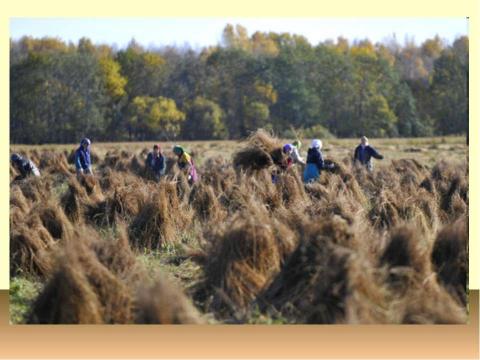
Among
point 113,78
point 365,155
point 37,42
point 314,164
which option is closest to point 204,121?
point 113,78

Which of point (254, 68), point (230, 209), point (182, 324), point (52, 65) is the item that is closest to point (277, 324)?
point (182, 324)

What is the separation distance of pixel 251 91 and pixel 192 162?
26.0 metres

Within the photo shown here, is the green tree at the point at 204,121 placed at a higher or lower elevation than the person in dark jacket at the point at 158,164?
higher

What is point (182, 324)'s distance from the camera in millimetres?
7414

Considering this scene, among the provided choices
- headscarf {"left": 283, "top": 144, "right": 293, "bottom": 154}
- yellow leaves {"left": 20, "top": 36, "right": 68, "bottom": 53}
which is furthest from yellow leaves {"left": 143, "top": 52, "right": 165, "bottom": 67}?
headscarf {"left": 283, "top": 144, "right": 293, "bottom": 154}

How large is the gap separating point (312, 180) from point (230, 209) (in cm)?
224

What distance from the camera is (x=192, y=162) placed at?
16.7 m

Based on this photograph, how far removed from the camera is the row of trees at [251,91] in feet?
89.2

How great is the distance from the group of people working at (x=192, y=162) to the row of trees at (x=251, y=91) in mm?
4963

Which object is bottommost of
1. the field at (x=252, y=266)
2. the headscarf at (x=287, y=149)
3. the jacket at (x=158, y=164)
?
the field at (x=252, y=266)

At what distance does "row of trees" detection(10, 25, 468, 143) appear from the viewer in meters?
27.2

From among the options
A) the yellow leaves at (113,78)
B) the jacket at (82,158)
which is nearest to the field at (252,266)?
the jacket at (82,158)

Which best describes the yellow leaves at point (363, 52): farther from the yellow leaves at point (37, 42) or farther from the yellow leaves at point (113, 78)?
the yellow leaves at point (37, 42)

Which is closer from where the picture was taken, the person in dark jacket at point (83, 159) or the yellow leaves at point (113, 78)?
the person in dark jacket at point (83, 159)
